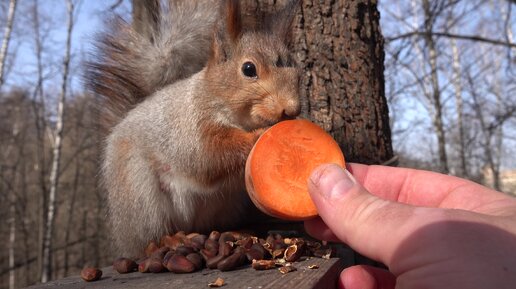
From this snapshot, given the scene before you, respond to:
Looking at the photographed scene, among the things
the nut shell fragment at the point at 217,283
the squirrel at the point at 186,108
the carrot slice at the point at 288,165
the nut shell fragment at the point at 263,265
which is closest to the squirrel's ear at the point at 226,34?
the squirrel at the point at 186,108

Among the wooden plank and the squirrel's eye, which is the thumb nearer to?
the wooden plank

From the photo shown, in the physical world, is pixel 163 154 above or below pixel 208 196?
above

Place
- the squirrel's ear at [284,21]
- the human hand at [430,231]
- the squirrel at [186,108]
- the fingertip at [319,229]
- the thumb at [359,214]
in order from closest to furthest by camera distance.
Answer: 1. the human hand at [430,231]
2. the thumb at [359,214]
3. the fingertip at [319,229]
4. the squirrel at [186,108]
5. the squirrel's ear at [284,21]

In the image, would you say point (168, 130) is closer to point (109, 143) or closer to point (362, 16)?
point (109, 143)

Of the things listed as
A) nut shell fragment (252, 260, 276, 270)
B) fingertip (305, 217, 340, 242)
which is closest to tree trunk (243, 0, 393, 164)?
fingertip (305, 217, 340, 242)

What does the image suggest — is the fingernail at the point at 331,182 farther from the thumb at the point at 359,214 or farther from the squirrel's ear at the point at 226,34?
the squirrel's ear at the point at 226,34

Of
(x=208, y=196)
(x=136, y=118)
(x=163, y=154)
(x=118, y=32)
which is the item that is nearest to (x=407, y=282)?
(x=208, y=196)

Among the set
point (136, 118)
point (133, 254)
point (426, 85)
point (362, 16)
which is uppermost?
point (426, 85)
